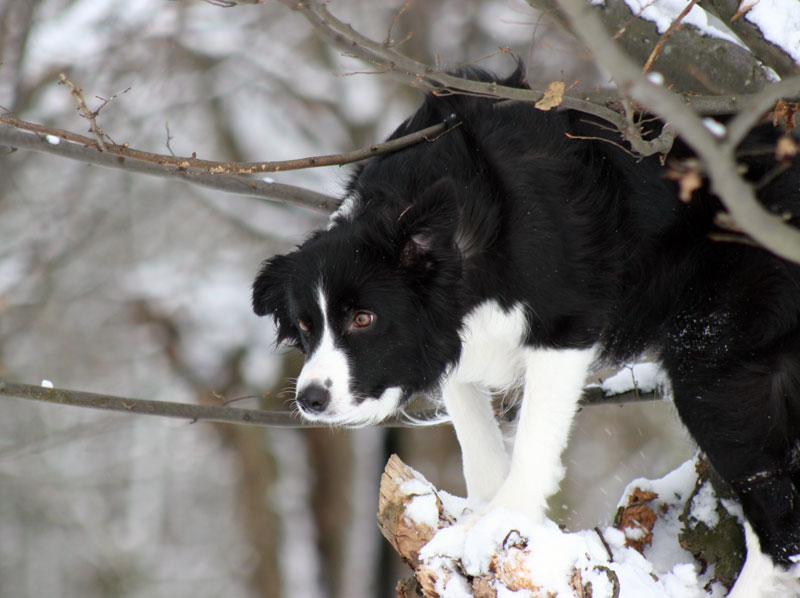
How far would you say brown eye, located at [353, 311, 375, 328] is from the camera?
12.6 ft

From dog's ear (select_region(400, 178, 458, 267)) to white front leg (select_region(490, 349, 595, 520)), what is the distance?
2.05 ft

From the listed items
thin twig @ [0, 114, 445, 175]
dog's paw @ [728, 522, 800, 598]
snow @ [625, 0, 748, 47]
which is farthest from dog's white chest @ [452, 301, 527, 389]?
snow @ [625, 0, 748, 47]

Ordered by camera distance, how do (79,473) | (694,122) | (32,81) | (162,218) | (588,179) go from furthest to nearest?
(79,473)
(162,218)
(32,81)
(588,179)
(694,122)

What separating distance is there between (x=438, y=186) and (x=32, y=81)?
8.28 m

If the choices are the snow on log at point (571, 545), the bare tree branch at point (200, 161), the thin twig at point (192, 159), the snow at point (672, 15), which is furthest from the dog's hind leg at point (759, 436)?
the thin twig at point (192, 159)

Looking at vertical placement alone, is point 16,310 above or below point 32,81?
below

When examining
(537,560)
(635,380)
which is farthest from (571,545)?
(635,380)

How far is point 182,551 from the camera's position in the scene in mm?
17375

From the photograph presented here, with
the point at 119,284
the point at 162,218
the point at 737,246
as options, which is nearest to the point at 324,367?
the point at 737,246

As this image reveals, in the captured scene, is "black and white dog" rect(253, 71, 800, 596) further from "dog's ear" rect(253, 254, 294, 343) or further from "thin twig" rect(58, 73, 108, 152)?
"thin twig" rect(58, 73, 108, 152)

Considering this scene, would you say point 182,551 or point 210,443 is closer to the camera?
point 210,443

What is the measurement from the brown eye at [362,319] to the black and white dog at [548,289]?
1cm

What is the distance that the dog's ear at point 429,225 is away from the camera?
368 centimetres

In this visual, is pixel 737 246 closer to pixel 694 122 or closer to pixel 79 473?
pixel 694 122
